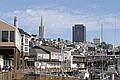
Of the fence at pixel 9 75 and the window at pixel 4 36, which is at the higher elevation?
the window at pixel 4 36

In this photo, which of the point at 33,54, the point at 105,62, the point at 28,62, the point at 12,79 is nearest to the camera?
the point at 12,79

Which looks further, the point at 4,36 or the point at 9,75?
the point at 4,36

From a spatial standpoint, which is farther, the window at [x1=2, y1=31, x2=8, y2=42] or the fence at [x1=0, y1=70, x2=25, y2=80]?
the window at [x1=2, y1=31, x2=8, y2=42]

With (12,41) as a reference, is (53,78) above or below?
below

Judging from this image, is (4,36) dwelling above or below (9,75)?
above

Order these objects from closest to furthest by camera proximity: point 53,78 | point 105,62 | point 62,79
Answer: point 62,79, point 53,78, point 105,62

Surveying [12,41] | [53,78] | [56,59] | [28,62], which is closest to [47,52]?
[56,59]

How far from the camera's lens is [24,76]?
5019 cm

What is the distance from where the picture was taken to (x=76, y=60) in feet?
485

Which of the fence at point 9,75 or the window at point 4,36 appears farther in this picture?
the window at point 4,36

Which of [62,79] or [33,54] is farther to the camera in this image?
[33,54]

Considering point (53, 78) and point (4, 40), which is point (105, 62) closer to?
point (4, 40)

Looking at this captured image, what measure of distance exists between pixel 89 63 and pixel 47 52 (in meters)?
35.7

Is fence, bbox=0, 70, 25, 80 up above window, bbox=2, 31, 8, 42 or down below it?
below
